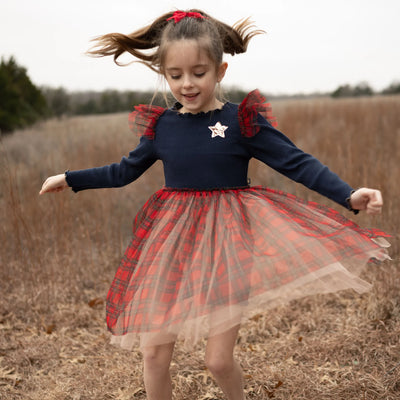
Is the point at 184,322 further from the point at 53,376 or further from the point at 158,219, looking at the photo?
the point at 53,376

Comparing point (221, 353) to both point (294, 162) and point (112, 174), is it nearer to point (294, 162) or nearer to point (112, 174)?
point (294, 162)

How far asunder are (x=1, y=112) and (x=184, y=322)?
976cm

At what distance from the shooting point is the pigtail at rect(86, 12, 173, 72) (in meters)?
1.97

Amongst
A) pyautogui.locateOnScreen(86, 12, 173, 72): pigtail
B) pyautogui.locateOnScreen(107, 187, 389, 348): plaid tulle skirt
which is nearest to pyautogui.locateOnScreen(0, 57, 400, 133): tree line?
pyautogui.locateOnScreen(86, 12, 173, 72): pigtail

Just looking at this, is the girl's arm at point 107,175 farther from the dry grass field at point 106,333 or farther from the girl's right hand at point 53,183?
the dry grass field at point 106,333

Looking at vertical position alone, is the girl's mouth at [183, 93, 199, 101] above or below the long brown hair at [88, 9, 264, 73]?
below

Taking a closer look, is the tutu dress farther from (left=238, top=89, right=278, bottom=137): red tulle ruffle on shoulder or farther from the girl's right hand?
the girl's right hand

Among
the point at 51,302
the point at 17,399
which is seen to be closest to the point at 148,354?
the point at 17,399

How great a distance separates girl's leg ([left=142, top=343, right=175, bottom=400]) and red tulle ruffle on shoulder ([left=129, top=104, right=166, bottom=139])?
0.81m

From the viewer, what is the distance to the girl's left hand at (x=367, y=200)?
152cm

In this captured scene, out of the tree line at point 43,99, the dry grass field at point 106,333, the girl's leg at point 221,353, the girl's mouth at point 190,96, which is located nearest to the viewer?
the girl's leg at point 221,353

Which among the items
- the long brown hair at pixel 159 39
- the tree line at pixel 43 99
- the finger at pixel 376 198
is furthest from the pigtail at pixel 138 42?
the finger at pixel 376 198

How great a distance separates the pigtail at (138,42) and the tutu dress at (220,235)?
249 millimetres

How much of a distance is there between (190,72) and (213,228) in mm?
564
